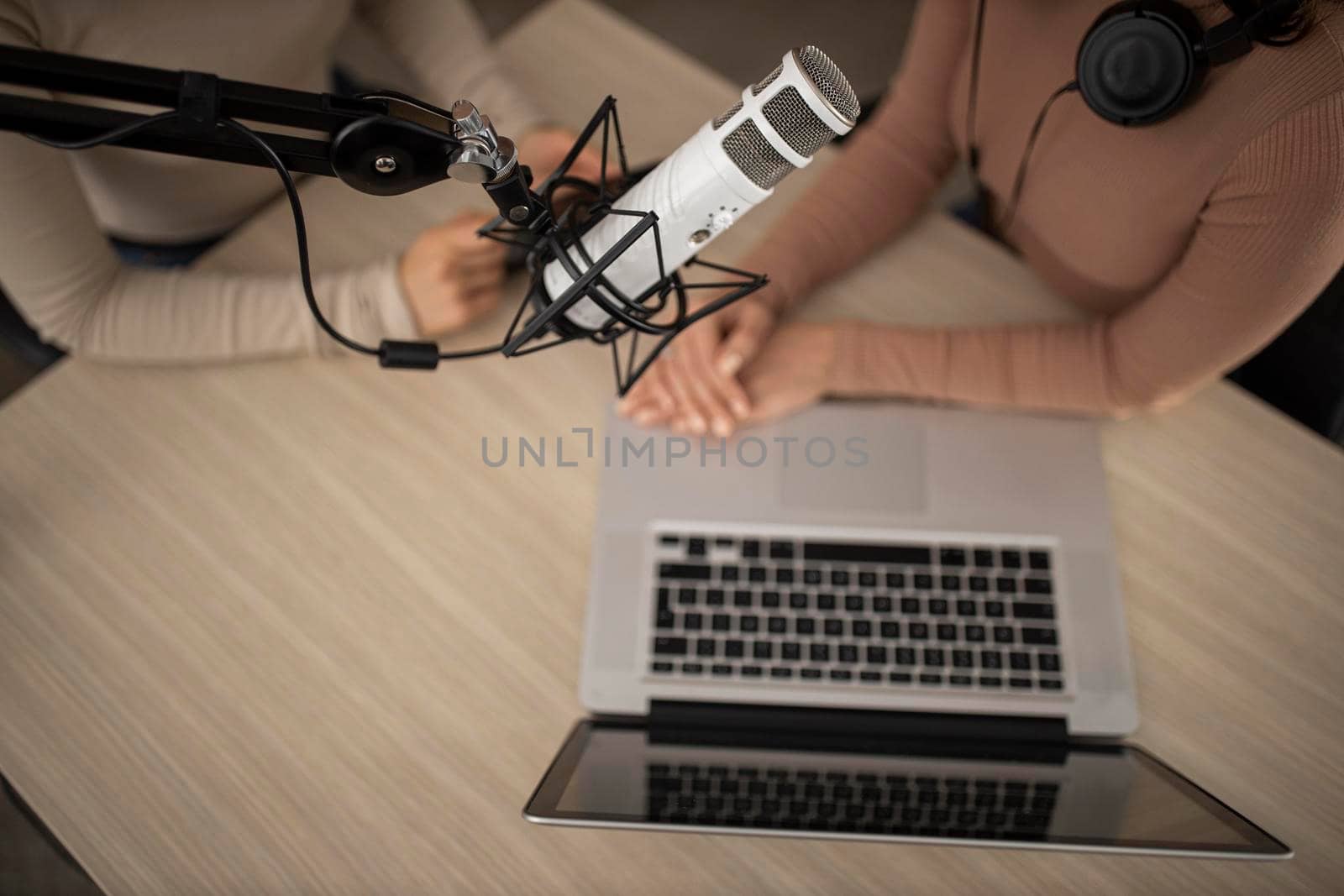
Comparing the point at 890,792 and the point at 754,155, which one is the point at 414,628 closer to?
the point at 890,792

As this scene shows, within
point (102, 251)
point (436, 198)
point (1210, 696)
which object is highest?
point (436, 198)

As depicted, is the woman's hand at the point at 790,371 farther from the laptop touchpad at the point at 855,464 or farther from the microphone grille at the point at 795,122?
the microphone grille at the point at 795,122

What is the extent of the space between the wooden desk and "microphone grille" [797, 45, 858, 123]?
1.55ft

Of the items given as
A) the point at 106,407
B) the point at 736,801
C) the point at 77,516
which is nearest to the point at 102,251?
the point at 106,407

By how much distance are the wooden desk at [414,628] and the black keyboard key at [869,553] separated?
0.61ft

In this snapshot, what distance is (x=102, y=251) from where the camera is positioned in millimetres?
895

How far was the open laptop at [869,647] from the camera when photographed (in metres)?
0.70

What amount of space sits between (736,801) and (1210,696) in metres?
0.40

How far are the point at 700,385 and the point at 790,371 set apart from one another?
0.09 m

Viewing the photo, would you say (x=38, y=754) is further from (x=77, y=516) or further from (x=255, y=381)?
(x=255, y=381)

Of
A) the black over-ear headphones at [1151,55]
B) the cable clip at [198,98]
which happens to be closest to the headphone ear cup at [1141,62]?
the black over-ear headphones at [1151,55]

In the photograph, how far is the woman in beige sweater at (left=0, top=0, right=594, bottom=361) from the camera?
0.82 metres

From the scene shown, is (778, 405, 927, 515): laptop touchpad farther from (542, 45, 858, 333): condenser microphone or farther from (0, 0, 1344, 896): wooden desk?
(542, 45, 858, 333): condenser microphone

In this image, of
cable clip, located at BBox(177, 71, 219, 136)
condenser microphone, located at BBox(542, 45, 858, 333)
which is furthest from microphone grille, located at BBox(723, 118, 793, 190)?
cable clip, located at BBox(177, 71, 219, 136)
